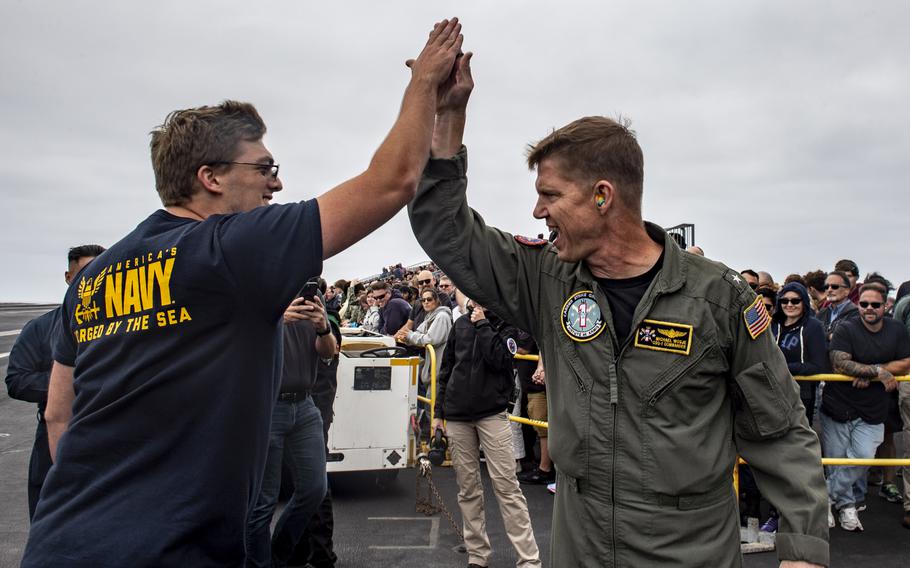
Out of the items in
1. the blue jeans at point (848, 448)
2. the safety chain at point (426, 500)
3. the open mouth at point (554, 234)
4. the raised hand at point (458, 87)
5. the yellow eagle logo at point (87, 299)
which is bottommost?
the safety chain at point (426, 500)

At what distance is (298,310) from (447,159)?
2.56 metres

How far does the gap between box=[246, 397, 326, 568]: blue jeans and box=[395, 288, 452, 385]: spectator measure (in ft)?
12.2

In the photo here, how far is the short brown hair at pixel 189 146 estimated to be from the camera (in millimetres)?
1968

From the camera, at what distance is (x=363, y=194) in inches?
66.7

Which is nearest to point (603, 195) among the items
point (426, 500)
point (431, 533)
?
point (431, 533)

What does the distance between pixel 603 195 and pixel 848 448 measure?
5.53m

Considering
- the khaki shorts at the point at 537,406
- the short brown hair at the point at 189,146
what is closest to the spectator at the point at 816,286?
the khaki shorts at the point at 537,406

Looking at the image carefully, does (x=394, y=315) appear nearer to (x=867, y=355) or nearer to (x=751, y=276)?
(x=751, y=276)

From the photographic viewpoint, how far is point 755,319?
2115mm

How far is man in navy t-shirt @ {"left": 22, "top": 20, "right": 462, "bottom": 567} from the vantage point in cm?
166

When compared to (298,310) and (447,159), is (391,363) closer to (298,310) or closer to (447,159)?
(298,310)

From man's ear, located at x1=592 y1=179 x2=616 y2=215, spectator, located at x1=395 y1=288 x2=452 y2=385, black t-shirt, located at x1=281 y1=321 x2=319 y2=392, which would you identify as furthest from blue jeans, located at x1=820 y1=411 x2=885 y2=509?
man's ear, located at x1=592 y1=179 x2=616 y2=215

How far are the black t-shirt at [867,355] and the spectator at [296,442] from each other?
189 inches

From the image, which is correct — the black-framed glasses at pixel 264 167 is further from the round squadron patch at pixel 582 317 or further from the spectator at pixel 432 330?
the spectator at pixel 432 330
